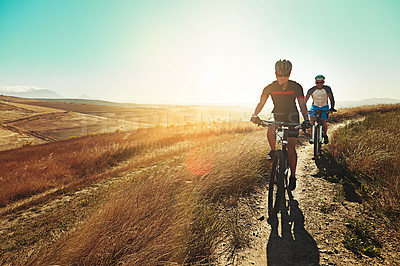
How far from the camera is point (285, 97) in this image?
13.6ft

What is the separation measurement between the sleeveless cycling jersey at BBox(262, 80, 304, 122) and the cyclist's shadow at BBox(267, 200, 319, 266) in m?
2.10

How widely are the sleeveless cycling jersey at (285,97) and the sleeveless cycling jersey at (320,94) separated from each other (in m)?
4.22

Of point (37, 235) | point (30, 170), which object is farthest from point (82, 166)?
point (37, 235)

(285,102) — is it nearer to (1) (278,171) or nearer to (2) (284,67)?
(2) (284,67)

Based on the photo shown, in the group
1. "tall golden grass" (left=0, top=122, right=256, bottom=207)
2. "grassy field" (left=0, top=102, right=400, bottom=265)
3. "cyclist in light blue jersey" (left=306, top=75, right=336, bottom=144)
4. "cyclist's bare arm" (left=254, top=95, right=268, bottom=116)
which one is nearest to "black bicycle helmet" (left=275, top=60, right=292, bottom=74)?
"cyclist's bare arm" (left=254, top=95, right=268, bottom=116)

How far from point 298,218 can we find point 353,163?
280 centimetres

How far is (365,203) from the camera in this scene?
3607mm

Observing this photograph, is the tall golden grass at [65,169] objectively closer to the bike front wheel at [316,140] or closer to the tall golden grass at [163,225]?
the tall golden grass at [163,225]

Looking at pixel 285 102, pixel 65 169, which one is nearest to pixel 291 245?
pixel 285 102

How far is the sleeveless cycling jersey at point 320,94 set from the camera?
7348mm

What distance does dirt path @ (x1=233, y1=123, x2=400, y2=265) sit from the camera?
252 centimetres

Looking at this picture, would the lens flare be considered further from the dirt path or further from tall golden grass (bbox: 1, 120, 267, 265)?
the dirt path

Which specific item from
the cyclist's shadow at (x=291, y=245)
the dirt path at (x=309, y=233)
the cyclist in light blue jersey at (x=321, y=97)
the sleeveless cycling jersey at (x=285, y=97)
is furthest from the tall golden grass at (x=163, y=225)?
the cyclist in light blue jersey at (x=321, y=97)

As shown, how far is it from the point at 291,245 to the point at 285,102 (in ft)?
9.28
